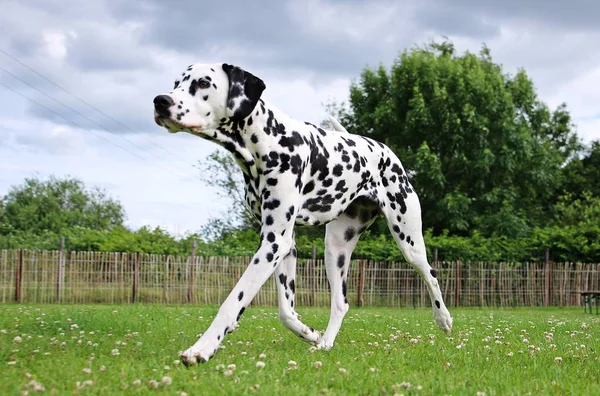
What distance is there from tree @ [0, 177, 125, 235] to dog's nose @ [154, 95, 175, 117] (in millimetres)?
51793

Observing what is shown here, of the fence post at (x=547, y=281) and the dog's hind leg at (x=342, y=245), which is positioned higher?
the dog's hind leg at (x=342, y=245)

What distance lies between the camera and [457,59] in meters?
39.8

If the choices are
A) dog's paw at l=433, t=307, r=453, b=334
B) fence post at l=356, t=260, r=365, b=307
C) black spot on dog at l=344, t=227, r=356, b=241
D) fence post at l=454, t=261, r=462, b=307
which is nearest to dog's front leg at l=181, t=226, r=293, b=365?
black spot on dog at l=344, t=227, r=356, b=241

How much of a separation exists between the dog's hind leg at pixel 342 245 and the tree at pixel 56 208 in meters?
50.7

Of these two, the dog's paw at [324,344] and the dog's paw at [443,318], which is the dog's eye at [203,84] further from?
the dog's paw at [443,318]

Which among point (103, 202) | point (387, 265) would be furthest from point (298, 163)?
point (103, 202)

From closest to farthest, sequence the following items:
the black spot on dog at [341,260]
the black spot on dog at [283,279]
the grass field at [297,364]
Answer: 1. the grass field at [297,364]
2. the black spot on dog at [283,279]
3. the black spot on dog at [341,260]

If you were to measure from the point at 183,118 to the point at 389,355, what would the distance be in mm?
2621

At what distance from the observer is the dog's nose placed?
17.5 feet

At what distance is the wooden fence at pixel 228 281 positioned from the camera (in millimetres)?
23750

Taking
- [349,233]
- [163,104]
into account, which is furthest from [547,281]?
[163,104]

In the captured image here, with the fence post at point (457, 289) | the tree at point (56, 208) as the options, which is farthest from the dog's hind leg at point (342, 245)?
the tree at point (56, 208)

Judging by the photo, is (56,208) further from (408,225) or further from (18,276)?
(408,225)

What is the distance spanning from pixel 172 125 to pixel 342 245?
8.06 feet
